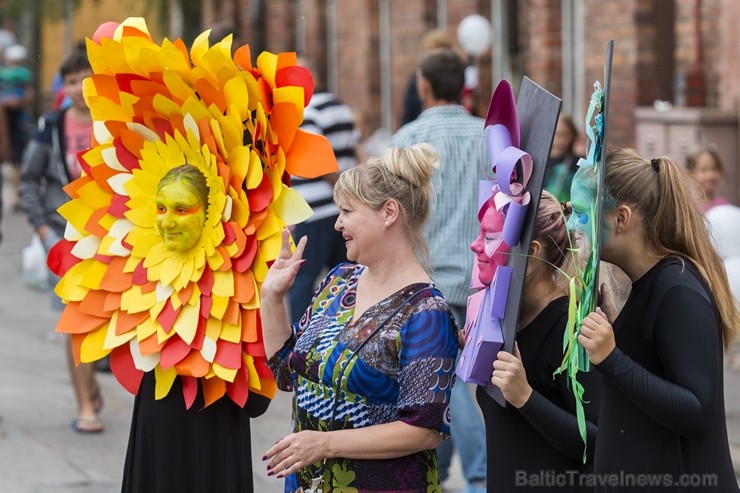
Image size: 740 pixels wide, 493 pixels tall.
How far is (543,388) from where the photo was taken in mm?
3459

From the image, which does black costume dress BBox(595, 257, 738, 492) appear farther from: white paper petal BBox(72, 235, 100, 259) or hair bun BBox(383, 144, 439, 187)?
white paper petal BBox(72, 235, 100, 259)

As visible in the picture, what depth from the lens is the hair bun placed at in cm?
361

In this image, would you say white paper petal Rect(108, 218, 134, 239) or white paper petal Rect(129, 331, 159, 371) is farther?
white paper petal Rect(108, 218, 134, 239)

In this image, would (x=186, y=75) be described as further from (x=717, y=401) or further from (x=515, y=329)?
(x=717, y=401)

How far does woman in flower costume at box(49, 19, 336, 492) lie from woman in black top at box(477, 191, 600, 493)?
0.73m

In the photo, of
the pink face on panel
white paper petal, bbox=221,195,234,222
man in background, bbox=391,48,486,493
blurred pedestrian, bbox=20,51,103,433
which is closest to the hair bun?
the pink face on panel

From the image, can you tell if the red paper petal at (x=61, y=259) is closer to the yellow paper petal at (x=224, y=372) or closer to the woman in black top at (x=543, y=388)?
the yellow paper petal at (x=224, y=372)

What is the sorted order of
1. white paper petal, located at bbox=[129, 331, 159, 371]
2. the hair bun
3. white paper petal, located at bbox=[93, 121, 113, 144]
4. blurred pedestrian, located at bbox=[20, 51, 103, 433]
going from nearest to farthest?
the hair bun → white paper petal, located at bbox=[129, 331, 159, 371] → white paper petal, located at bbox=[93, 121, 113, 144] → blurred pedestrian, located at bbox=[20, 51, 103, 433]

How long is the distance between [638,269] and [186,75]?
148 cm

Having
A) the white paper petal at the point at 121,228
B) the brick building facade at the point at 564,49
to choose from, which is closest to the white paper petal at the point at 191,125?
the white paper petal at the point at 121,228

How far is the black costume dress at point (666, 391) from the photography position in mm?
3090

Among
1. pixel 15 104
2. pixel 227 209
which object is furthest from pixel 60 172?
pixel 15 104

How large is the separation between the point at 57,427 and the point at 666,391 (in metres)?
4.82

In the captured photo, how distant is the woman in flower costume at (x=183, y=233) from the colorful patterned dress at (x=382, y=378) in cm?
38
